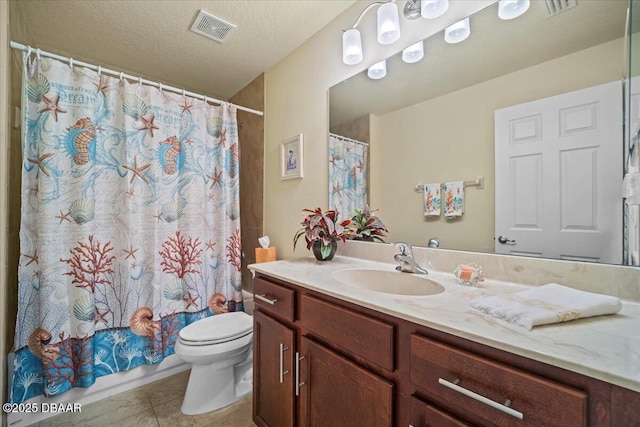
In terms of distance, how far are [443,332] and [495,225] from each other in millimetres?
639

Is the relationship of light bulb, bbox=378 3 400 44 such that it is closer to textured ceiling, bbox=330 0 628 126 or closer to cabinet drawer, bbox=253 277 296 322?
textured ceiling, bbox=330 0 628 126

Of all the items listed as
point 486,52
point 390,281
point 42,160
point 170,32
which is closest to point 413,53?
point 486,52

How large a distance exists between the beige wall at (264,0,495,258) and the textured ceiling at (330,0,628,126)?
0.43ft

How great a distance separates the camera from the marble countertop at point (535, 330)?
0.47m

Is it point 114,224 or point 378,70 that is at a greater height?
point 378,70

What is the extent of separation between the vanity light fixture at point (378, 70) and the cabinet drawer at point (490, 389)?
4.42 ft

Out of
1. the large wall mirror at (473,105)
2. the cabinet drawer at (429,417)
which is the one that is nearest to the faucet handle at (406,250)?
the large wall mirror at (473,105)

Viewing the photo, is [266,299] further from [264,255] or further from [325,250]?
[264,255]

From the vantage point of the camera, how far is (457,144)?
3.92ft

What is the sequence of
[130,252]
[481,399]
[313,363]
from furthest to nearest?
[130,252], [313,363], [481,399]

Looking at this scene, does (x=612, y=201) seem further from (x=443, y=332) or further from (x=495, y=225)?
(x=443, y=332)

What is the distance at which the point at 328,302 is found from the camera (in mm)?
964

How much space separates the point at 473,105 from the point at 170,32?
6.43 feet

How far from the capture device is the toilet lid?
4.91ft
